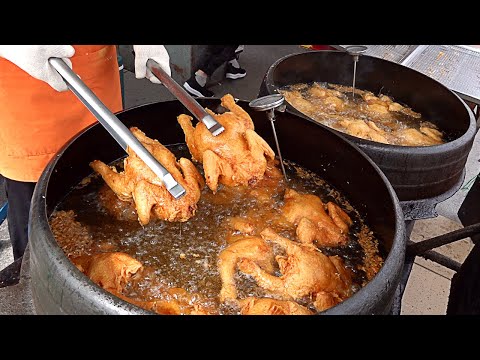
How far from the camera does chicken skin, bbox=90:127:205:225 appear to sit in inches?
61.9

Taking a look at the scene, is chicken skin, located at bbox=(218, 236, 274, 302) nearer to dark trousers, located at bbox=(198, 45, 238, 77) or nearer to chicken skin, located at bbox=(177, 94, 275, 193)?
chicken skin, located at bbox=(177, 94, 275, 193)

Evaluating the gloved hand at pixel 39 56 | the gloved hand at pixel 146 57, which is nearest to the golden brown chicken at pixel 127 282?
the gloved hand at pixel 39 56

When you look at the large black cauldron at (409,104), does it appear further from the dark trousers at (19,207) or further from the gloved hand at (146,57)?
the dark trousers at (19,207)

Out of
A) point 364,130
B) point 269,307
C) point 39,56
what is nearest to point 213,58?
point 364,130

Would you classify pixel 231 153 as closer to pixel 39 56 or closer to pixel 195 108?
pixel 195 108

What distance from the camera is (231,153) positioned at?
70.0 inches

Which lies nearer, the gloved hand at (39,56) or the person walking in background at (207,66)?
the gloved hand at (39,56)

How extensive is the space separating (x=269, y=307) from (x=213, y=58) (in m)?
4.27

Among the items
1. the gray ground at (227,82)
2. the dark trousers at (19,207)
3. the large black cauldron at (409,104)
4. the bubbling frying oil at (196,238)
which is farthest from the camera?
the gray ground at (227,82)

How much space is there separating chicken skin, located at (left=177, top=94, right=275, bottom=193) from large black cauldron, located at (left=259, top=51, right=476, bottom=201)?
422 millimetres

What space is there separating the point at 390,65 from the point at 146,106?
68.7 inches

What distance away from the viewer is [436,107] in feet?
9.22

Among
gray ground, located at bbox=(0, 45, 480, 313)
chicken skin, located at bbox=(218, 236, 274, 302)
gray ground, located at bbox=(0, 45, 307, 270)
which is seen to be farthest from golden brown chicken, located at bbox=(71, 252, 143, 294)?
gray ground, located at bbox=(0, 45, 307, 270)

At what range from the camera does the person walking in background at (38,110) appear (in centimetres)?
212
